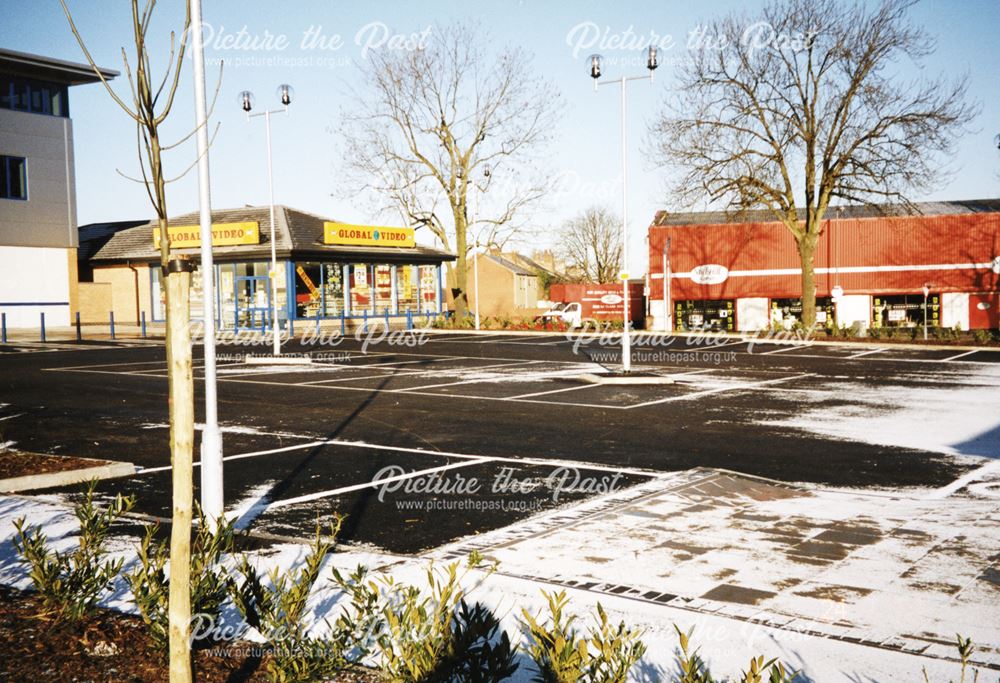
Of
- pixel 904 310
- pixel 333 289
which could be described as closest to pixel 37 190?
pixel 333 289

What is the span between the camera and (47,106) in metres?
43.1

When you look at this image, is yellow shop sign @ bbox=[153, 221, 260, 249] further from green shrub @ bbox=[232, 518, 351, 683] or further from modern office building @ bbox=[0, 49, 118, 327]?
green shrub @ bbox=[232, 518, 351, 683]

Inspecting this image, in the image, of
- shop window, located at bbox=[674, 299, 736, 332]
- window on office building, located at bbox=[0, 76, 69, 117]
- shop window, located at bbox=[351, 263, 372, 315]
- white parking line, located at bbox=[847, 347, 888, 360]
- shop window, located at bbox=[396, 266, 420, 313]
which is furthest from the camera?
shop window, located at bbox=[674, 299, 736, 332]

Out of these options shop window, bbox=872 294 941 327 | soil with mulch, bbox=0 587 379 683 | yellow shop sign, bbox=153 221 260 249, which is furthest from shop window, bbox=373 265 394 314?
soil with mulch, bbox=0 587 379 683

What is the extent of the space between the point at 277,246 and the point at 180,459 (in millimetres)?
39235

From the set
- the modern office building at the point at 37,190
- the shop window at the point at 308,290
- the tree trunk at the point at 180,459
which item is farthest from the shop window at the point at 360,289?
the tree trunk at the point at 180,459

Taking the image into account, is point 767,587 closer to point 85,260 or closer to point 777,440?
point 777,440

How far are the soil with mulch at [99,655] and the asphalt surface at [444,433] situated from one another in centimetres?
180

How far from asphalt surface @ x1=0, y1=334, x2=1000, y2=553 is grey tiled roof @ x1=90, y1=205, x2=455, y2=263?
15.4 meters

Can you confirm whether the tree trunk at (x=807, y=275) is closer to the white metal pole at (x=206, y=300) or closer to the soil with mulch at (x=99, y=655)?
the white metal pole at (x=206, y=300)

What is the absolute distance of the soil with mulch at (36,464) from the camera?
9797mm

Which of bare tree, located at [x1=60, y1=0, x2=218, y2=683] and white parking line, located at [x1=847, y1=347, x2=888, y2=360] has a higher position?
bare tree, located at [x1=60, y1=0, x2=218, y2=683]

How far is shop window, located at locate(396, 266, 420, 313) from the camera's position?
47125 mm

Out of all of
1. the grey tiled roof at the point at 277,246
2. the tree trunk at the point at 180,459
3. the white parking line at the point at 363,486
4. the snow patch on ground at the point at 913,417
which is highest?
the grey tiled roof at the point at 277,246
